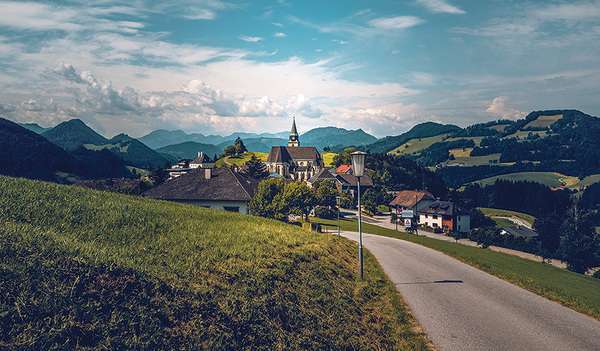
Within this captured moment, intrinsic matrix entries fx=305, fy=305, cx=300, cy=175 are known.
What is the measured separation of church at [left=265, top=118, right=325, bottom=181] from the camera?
12759cm

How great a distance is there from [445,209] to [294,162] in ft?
253

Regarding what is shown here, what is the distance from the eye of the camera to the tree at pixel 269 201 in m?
36.6

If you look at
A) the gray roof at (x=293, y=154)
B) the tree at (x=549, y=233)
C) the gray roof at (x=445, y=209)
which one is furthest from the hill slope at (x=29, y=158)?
the tree at (x=549, y=233)

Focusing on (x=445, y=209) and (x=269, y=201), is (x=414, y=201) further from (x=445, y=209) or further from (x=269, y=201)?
(x=269, y=201)

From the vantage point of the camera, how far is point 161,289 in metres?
7.82

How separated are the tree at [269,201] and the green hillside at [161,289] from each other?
21.8 metres

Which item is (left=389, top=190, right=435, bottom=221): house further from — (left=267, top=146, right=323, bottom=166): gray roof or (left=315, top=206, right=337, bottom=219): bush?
(left=267, top=146, right=323, bottom=166): gray roof

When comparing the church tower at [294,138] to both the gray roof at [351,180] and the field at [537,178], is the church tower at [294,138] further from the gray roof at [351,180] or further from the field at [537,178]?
the field at [537,178]

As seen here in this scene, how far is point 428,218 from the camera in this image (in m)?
77.2

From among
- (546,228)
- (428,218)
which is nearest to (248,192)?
(428,218)

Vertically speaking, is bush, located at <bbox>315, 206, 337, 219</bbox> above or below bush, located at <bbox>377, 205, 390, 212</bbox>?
above

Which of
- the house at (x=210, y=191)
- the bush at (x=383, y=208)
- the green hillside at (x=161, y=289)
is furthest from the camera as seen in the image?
the bush at (x=383, y=208)

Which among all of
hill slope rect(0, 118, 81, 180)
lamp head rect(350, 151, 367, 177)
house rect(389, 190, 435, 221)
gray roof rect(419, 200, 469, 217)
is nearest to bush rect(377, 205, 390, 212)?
house rect(389, 190, 435, 221)

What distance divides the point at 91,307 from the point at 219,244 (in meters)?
6.31
